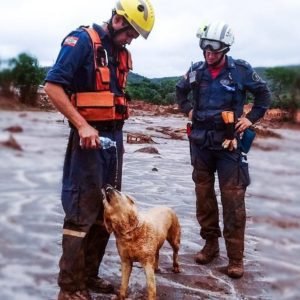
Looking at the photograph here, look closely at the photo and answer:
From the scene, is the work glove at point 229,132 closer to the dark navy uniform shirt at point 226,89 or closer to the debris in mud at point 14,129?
the dark navy uniform shirt at point 226,89

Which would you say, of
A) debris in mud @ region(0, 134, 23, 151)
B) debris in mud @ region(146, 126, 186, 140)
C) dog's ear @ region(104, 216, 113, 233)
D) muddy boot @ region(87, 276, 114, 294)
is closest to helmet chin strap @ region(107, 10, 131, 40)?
dog's ear @ region(104, 216, 113, 233)

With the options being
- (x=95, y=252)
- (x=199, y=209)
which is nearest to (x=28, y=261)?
(x=95, y=252)

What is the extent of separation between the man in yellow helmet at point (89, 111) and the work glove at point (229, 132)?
1.15 metres

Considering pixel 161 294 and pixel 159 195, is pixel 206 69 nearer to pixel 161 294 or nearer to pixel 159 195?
pixel 161 294

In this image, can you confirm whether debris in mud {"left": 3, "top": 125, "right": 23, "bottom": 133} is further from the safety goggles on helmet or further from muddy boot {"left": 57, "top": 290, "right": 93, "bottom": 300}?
muddy boot {"left": 57, "top": 290, "right": 93, "bottom": 300}

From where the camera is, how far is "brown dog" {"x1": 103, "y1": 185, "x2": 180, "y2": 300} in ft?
16.3

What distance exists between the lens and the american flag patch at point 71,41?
16.2 ft

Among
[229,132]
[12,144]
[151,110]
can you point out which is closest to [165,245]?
[229,132]

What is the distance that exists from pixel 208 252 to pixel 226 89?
64.3 inches

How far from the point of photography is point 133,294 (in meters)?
5.42

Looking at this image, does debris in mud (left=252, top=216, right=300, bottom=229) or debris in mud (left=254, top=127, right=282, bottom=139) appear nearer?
debris in mud (left=252, top=216, right=300, bottom=229)

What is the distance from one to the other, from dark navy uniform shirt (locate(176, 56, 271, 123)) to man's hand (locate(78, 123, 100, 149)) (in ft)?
5.43

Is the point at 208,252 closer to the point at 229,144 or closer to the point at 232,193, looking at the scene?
the point at 232,193

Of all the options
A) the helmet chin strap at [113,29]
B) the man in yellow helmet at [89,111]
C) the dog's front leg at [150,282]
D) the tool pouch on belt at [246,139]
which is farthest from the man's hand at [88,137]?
the tool pouch on belt at [246,139]
